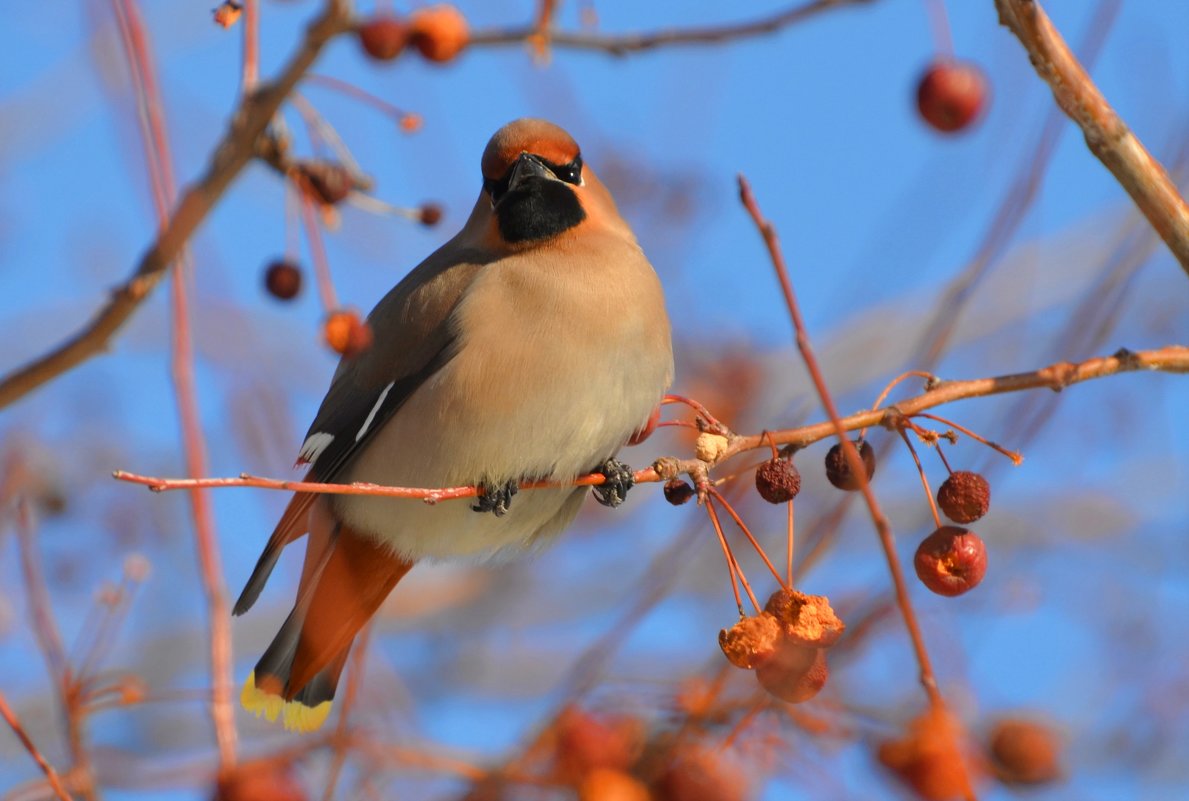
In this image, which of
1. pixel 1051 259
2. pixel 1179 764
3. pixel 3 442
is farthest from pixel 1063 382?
pixel 1179 764

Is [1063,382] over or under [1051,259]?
under

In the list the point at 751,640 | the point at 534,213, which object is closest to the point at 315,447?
the point at 534,213

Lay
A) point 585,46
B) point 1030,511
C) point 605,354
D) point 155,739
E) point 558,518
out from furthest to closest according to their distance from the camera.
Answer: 1. point 1030,511
2. point 155,739
3. point 558,518
4. point 605,354
5. point 585,46

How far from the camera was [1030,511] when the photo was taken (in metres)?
9.20

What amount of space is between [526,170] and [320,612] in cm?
121

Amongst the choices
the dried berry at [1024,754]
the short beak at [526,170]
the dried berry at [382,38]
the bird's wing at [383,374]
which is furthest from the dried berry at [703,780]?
the short beak at [526,170]

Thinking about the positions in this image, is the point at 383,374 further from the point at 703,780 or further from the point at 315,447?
the point at 703,780

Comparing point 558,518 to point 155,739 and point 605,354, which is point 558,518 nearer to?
point 605,354

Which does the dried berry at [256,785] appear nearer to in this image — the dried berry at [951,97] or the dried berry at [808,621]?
Answer: the dried berry at [808,621]

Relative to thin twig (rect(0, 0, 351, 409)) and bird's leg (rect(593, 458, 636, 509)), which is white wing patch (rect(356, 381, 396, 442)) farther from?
thin twig (rect(0, 0, 351, 409))

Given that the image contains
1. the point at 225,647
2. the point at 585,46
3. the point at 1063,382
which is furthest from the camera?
the point at 585,46

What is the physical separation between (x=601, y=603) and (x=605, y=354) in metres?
5.85

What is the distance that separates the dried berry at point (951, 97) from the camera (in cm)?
315

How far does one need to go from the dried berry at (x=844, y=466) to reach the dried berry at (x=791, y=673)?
259mm
